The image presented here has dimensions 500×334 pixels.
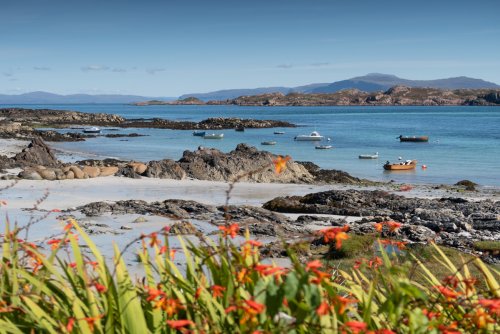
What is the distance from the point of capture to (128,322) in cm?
293

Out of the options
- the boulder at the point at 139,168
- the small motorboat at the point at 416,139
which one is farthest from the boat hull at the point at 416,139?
the boulder at the point at 139,168

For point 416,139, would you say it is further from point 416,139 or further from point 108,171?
point 108,171

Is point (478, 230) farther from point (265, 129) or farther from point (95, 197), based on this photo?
point (265, 129)

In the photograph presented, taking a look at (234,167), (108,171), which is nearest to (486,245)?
(234,167)

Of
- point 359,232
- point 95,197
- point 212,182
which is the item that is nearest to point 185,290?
point 359,232

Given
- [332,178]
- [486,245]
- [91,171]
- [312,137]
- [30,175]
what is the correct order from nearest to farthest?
[486,245], [30,175], [91,171], [332,178], [312,137]

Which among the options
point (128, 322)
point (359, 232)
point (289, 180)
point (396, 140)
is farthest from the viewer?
point (396, 140)

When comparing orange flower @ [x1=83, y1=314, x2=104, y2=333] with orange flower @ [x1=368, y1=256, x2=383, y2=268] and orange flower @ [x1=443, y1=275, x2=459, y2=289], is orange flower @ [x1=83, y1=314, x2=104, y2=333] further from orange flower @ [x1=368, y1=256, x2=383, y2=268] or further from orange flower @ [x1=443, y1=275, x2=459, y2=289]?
orange flower @ [x1=368, y1=256, x2=383, y2=268]

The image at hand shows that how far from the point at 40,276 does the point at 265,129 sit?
83433 mm

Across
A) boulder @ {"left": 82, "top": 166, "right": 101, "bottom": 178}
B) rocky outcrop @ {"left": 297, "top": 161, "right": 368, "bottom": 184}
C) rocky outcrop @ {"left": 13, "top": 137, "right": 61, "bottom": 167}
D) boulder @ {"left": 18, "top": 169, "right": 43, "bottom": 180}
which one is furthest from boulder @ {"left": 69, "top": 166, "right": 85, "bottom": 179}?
rocky outcrop @ {"left": 297, "top": 161, "right": 368, "bottom": 184}

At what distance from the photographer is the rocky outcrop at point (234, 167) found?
28.8 meters

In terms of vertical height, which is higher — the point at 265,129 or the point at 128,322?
the point at 128,322

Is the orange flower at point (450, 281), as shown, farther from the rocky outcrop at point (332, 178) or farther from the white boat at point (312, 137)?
the white boat at point (312, 137)

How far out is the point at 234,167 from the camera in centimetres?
2977
